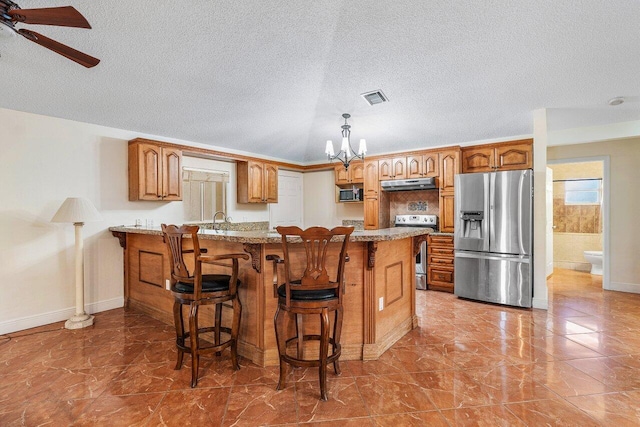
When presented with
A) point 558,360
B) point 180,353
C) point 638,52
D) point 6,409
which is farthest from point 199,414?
point 638,52

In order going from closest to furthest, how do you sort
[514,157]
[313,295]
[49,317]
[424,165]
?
[313,295] < [49,317] < [514,157] < [424,165]

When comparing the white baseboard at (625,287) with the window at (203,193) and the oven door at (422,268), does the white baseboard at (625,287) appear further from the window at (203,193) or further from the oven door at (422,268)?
the window at (203,193)

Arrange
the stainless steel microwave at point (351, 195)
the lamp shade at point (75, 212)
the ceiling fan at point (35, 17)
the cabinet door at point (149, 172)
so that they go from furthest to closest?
1. the stainless steel microwave at point (351, 195)
2. the cabinet door at point (149, 172)
3. the lamp shade at point (75, 212)
4. the ceiling fan at point (35, 17)

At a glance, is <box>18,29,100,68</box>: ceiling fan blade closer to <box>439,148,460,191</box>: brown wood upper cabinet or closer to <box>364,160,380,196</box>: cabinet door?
<box>364,160,380,196</box>: cabinet door

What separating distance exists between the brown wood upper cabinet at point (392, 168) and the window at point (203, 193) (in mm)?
2753

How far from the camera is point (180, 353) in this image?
238 cm

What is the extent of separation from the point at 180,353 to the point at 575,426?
2627 millimetres

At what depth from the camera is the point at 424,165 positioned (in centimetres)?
500

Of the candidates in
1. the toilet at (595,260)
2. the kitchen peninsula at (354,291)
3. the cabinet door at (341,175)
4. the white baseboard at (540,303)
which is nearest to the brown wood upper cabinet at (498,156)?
the white baseboard at (540,303)

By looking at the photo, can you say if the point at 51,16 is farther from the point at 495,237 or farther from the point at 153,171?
the point at 495,237

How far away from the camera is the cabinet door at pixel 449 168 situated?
4.73 metres

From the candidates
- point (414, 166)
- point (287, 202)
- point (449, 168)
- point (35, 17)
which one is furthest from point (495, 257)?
point (35, 17)

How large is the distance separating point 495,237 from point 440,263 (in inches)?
36.8

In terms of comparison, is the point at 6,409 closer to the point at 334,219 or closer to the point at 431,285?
the point at 431,285
